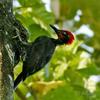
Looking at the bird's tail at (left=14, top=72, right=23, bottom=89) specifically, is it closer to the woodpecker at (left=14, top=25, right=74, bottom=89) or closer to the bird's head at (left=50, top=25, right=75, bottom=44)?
the woodpecker at (left=14, top=25, right=74, bottom=89)

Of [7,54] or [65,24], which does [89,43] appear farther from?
[7,54]

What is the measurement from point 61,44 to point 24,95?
0.87m

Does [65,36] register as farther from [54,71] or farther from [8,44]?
[8,44]

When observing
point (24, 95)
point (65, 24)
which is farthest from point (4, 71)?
point (65, 24)

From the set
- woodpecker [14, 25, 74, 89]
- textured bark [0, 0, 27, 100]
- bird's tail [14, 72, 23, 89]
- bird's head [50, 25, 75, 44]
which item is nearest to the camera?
textured bark [0, 0, 27, 100]

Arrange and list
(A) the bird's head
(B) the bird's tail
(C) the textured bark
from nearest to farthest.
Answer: (C) the textured bark, (B) the bird's tail, (A) the bird's head

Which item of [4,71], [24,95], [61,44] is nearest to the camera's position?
[4,71]

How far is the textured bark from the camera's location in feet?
14.0

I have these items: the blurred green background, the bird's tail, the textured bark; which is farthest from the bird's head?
the bird's tail

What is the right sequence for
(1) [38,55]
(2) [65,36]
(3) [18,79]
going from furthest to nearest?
(2) [65,36]
(1) [38,55]
(3) [18,79]

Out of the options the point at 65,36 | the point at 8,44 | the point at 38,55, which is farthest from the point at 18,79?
the point at 65,36

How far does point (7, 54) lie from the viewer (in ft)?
14.7

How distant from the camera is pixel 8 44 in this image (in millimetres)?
4617

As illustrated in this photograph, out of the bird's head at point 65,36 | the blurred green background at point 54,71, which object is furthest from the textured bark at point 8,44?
the bird's head at point 65,36
